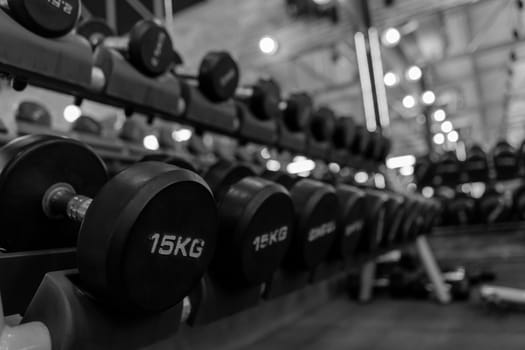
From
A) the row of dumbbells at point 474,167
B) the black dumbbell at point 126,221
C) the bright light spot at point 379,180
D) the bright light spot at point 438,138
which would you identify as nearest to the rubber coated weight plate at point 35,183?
the black dumbbell at point 126,221

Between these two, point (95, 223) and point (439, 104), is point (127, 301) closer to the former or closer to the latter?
point (95, 223)

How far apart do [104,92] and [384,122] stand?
107 inches

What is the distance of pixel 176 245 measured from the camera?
1.75 ft

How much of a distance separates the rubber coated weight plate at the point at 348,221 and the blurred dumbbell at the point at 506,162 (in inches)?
89.7

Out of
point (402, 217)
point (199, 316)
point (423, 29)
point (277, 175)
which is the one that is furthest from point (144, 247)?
point (423, 29)

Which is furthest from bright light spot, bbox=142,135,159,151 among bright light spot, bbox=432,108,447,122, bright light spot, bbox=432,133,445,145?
bright light spot, bbox=432,133,445,145

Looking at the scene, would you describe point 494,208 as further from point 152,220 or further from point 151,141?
point 152,220

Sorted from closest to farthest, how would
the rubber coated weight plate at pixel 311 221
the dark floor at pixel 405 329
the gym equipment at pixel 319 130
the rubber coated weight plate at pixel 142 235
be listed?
the rubber coated weight plate at pixel 142 235, the rubber coated weight plate at pixel 311 221, the dark floor at pixel 405 329, the gym equipment at pixel 319 130

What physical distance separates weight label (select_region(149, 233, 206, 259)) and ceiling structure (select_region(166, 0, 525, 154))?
328 cm

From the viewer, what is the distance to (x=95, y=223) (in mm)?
494

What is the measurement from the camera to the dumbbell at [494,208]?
3.07 metres

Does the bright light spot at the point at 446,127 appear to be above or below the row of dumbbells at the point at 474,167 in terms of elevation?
below

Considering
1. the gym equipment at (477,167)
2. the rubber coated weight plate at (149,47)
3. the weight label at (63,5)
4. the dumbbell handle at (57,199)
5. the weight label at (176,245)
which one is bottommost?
the gym equipment at (477,167)

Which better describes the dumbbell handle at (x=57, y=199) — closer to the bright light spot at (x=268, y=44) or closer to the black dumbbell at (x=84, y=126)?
the black dumbbell at (x=84, y=126)
